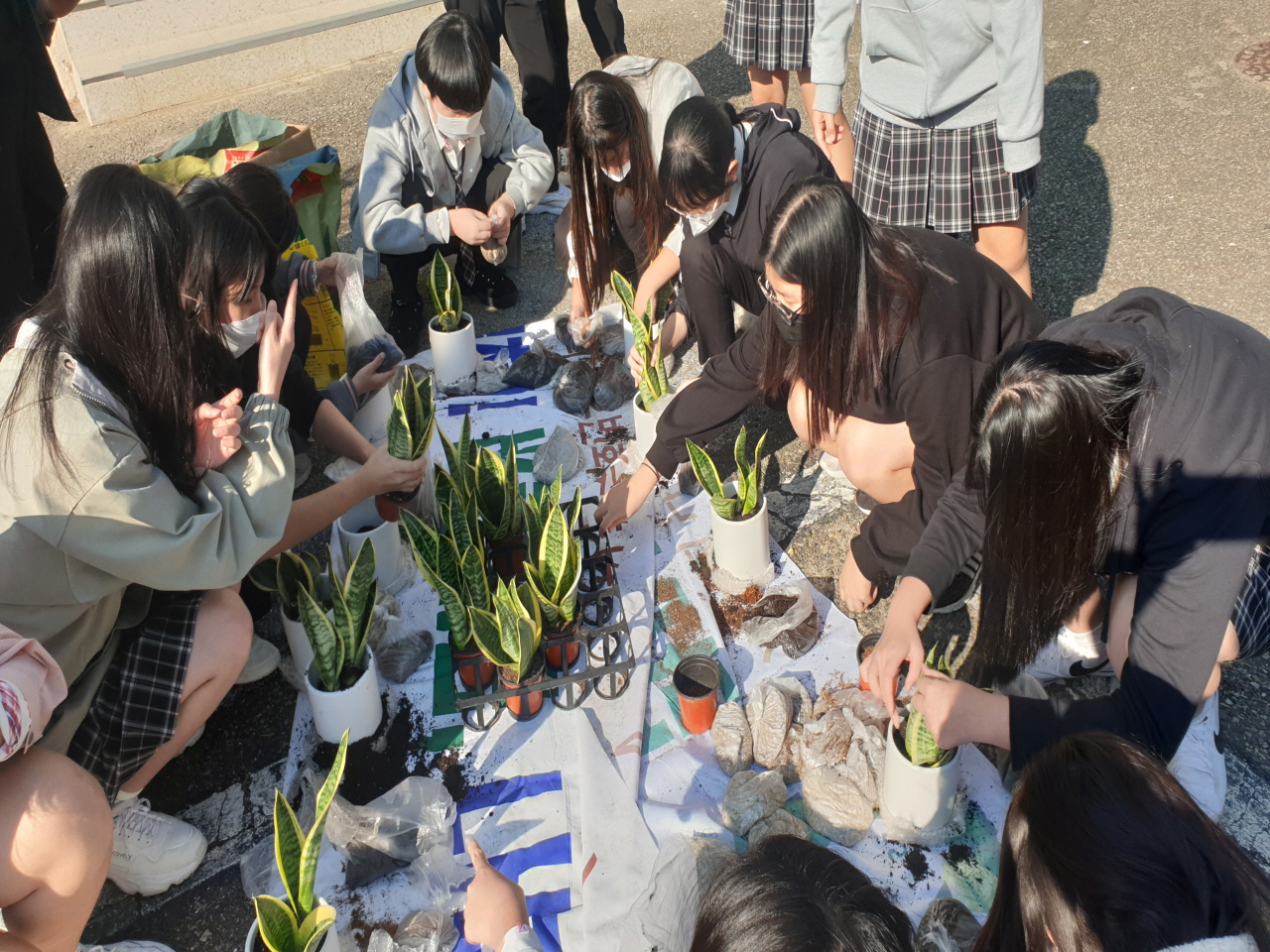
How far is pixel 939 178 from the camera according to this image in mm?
2855

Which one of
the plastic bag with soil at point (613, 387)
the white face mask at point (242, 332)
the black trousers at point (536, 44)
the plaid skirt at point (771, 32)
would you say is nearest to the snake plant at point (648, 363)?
the plastic bag with soil at point (613, 387)

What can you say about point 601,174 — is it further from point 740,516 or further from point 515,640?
point 515,640

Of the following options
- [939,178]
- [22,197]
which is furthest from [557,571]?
[22,197]

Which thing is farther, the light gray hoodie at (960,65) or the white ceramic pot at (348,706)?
the light gray hoodie at (960,65)

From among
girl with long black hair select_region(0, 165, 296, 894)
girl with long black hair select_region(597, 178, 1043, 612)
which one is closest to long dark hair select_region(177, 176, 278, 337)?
girl with long black hair select_region(0, 165, 296, 894)

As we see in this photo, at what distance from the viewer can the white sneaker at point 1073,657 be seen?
6.96 feet

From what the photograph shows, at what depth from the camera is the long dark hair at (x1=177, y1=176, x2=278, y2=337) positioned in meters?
1.88

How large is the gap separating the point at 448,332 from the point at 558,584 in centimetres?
136

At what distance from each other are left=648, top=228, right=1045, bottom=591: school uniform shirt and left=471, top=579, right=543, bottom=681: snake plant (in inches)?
32.1

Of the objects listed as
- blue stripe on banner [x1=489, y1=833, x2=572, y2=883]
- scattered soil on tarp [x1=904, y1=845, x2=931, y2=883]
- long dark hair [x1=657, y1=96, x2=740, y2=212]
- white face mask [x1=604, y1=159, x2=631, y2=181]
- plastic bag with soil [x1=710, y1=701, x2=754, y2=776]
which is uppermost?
long dark hair [x1=657, y1=96, x2=740, y2=212]

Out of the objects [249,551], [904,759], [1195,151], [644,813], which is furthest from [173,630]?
[1195,151]

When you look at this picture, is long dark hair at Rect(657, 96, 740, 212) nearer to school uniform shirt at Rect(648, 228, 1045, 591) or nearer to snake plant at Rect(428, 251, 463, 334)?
school uniform shirt at Rect(648, 228, 1045, 591)

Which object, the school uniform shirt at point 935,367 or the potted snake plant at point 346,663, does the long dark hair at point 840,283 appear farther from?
the potted snake plant at point 346,663

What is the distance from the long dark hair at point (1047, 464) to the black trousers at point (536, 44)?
127 inches
